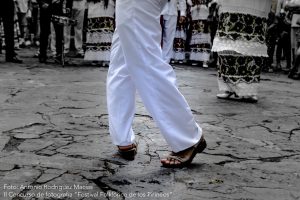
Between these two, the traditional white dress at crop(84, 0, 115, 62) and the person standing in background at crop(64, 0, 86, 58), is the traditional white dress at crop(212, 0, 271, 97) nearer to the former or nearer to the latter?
the traditional white dress at crop(84, 0, 115, 62)

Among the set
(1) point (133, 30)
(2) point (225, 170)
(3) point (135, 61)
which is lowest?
(2) point (225, 170)

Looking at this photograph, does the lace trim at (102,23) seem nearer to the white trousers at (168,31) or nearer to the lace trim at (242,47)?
the white trousers at (168,31)

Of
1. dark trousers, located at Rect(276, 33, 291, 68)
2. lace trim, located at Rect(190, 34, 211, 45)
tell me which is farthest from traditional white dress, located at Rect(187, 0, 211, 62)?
dark trousers, located at Rect(276, 33, 291, 68)

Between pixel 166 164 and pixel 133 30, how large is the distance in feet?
2.35

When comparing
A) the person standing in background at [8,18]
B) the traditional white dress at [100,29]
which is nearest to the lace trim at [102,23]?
the traditional white dress at [100,29]

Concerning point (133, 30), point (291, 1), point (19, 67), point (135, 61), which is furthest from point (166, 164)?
point (19, 67)

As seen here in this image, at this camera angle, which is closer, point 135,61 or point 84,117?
point 135,61

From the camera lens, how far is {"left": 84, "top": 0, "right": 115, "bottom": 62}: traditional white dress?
25.5 ft

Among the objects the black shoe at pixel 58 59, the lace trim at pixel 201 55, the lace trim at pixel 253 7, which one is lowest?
the black shoe at pixel 58 59

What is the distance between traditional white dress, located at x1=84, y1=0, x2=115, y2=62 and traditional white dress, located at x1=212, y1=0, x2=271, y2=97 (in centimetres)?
321

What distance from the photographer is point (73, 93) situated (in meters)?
4.95

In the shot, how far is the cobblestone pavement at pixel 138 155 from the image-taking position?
2152 mm

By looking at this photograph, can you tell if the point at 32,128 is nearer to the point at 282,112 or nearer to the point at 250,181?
the point at 250,181

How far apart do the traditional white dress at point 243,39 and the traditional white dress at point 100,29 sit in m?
3.21
